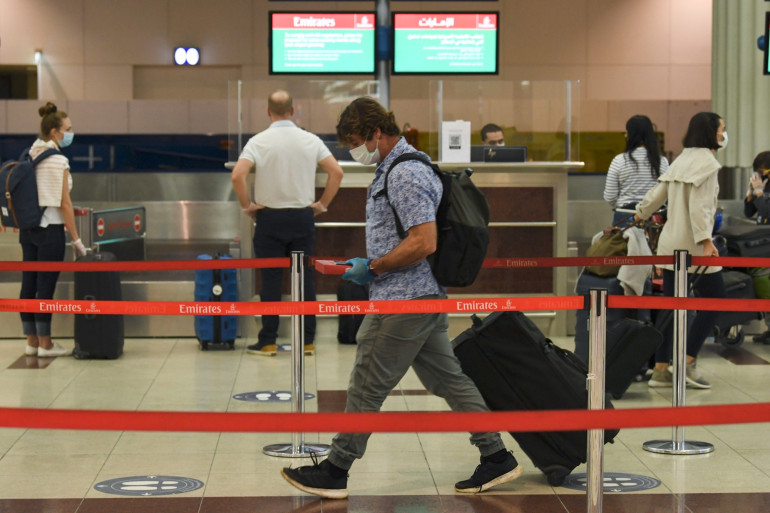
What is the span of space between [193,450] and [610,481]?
1863 mm

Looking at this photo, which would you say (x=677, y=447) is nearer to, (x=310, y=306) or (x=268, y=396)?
(x=310, y=306)

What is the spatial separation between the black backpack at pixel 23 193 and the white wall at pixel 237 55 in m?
9.53

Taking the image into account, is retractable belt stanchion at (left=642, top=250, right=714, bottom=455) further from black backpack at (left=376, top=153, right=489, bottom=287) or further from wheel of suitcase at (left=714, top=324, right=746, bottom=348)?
wheel of suitcase at (left=714, top=324, right=746, bottom=348)

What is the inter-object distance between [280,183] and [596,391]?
154 inches

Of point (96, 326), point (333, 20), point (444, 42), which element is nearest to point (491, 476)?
point (96, 326)

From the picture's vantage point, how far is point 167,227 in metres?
11.8

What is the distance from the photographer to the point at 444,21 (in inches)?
481

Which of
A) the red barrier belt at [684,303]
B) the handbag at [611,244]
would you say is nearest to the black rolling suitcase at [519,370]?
the red barrier belt at [684,303]

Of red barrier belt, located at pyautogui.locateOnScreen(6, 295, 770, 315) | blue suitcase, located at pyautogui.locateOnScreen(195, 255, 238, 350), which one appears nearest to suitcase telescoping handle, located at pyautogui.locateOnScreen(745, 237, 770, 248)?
blue suitcase, located at pyautogui.locateOnScreen(195, 255, 238, 350)

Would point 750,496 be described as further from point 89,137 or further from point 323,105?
point 89,137

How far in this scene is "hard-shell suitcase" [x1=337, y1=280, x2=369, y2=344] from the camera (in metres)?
7.99

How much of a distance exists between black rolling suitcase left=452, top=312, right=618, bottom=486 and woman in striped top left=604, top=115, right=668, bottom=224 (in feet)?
9.67

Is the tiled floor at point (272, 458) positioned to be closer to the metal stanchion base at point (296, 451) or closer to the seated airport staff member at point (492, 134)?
the metal stanchion base at point (296, 451)

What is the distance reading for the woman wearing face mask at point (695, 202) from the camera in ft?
20.0
